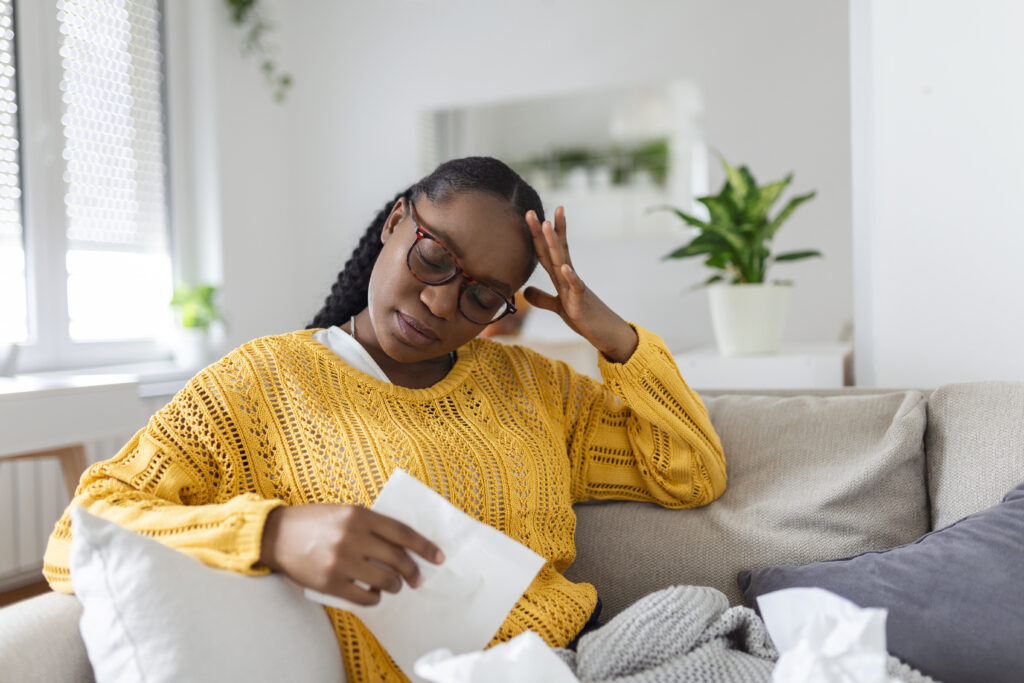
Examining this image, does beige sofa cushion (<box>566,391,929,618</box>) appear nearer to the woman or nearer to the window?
the woman

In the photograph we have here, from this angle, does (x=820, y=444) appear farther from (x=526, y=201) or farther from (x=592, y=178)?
(x=592, y=178)

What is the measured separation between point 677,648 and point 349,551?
1.32ft

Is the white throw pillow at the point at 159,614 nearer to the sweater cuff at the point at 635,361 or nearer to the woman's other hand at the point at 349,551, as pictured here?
the woman's other hand at the point at 349,551

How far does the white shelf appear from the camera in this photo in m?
1.90

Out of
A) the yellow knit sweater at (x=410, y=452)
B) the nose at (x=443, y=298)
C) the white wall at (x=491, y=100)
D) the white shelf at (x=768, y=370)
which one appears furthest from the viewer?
the white wall at (x=491, y=100)

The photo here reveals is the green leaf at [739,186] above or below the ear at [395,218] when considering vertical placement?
above

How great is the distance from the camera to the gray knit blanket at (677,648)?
0.90 metres

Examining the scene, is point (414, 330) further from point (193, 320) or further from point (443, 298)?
point (193, 320)

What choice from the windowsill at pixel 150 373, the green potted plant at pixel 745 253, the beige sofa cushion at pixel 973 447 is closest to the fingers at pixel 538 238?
the beige sofa cushion at pixel 973 447

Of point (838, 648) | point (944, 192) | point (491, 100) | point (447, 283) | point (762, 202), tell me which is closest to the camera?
point (838, 648)

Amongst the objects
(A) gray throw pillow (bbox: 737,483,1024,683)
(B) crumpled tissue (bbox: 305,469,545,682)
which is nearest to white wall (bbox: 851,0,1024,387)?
(A) gray throw pillow (bbox: 737,483,1024,683)

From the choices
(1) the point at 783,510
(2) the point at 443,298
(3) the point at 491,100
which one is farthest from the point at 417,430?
(3) the point at 491,100

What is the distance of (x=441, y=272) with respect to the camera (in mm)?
1050

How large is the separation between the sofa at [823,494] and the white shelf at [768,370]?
571mm
